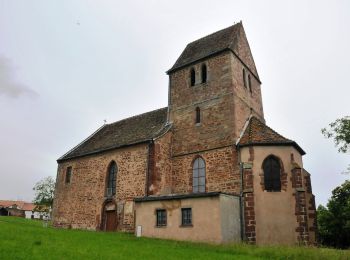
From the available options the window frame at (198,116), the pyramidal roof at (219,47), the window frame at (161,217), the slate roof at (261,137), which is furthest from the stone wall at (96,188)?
the pyramidal roof at (219,47)

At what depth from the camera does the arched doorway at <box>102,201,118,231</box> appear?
2445 cm

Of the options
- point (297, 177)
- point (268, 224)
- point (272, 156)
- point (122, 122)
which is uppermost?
point (122, 122)

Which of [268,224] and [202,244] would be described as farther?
[268,224]

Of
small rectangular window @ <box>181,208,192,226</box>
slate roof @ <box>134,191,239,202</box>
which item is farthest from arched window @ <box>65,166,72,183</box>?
small rectangular window @ <box>181,208,192,226</box>

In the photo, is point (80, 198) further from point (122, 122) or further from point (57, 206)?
point (122, 122)

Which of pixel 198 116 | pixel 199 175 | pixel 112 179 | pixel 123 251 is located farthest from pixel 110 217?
pixel 123 251

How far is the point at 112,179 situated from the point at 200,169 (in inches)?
289

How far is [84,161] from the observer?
→ 1148 inches

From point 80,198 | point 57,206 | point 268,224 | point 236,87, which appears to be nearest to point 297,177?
point 268,224

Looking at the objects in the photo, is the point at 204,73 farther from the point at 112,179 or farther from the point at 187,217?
the point at 187,217

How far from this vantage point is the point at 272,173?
67.5 feet

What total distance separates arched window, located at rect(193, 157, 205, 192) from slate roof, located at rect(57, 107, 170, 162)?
367 cm

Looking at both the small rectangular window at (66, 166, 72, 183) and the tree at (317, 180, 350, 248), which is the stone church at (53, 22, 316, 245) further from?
the tree at (317, 180, 350, 248)

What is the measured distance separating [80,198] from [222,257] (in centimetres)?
1752
